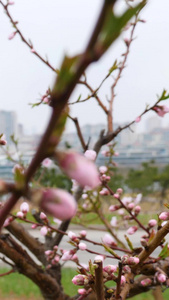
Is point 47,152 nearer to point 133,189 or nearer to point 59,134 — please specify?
point 59,134

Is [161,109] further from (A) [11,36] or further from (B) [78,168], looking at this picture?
(B) [78,168]

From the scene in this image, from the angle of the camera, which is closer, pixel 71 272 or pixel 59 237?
pixel 59 237

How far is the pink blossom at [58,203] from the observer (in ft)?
0.51

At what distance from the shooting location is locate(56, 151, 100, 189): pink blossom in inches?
5.9

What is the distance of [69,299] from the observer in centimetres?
104

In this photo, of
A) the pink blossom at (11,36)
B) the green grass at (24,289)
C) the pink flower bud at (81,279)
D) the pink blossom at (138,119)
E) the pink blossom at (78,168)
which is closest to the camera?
the pink blossom at (78,168)

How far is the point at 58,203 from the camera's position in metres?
0.16

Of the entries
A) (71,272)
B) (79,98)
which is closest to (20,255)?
(79,98)

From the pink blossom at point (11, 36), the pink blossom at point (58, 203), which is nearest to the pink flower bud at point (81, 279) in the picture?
the pink blossom at point (58, 203)

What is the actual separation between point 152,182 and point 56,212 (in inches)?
338

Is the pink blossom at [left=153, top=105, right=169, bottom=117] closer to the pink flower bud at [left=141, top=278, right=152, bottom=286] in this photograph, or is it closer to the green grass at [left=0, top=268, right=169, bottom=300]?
the pink flower bud at [left=141, top=278, right=152, bottom=286]

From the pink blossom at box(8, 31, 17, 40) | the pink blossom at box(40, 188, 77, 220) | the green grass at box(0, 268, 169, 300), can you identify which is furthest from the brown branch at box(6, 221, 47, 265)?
the green grass at box(0, 268, 169, 300)

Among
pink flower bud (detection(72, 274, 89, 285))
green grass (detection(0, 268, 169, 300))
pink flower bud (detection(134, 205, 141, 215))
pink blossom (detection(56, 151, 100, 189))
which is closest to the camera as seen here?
pink blossom (detection(56, 151, 100, 189))

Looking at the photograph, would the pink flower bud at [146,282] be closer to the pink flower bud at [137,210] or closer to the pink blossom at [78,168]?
the pink flower bud at [137,210]
